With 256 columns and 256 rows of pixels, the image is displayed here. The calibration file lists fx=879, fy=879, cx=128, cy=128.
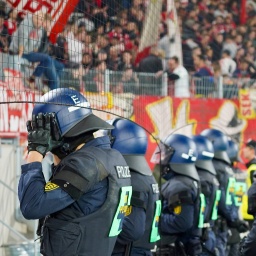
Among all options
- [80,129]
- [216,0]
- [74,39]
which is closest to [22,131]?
[74,39]

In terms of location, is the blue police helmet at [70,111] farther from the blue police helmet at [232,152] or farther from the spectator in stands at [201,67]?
the spectator in stands at [201,67]

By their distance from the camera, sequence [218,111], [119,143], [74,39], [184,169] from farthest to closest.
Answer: [218,111] < [184,169] < [74,39] < [119,143]

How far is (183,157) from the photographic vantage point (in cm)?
850

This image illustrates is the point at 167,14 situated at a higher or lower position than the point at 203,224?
higher

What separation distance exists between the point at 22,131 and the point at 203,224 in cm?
211

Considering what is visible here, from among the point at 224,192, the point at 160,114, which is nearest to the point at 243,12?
the point at 160,114

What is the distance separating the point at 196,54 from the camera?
47.5ft

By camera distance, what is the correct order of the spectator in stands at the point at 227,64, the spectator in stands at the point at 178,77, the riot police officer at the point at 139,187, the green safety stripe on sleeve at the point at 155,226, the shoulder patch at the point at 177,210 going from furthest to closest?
the spectator in stands at the point at 227,64 → the spectator in stands at the point at 178,77 → the shoulder patch at the point at 177,210 → the green safety stripe on sleeve at the point at 155,226 → the riot police officer at the point at 139,187

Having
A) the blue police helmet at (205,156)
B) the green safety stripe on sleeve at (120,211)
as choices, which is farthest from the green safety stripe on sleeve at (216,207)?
the green safety stripe on sleeve at (120,211)

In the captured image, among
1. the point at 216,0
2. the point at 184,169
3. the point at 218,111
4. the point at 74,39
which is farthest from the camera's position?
the point at 216,0

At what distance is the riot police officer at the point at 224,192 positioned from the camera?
10.2 m

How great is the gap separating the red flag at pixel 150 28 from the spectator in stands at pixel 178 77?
41 centimetres

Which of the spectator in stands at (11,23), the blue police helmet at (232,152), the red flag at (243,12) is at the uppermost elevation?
the red flag at (243,12)

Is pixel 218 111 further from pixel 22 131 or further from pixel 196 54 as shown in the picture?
pixel 22 131
